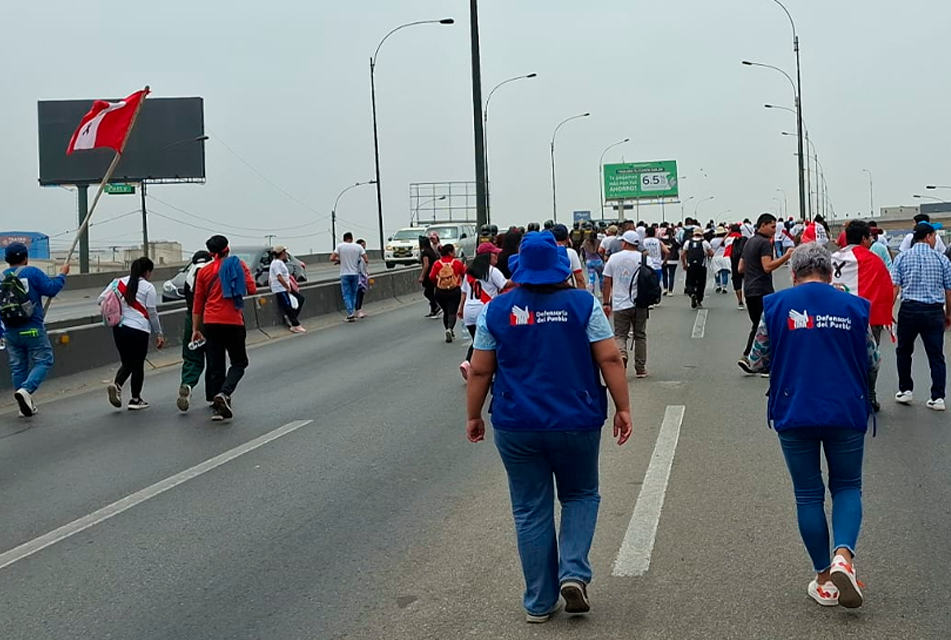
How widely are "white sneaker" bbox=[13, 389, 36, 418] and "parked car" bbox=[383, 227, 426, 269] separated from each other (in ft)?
116

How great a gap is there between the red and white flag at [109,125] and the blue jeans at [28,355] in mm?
3744

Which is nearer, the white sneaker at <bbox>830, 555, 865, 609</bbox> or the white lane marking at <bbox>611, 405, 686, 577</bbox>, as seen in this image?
the white sneaker at <bbox>830, 555, 865, 609</bbox>

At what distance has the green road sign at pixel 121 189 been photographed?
2783 inches

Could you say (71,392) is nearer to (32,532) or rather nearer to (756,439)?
(32,532)

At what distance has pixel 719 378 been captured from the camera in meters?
13.8

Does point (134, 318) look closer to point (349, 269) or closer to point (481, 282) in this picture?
point (481, 282)

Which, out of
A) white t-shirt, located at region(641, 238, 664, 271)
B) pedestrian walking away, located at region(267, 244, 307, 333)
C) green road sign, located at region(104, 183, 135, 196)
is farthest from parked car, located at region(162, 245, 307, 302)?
green road sign, located at region(104, 183, 135, 196)

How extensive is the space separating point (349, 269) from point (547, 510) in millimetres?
18517

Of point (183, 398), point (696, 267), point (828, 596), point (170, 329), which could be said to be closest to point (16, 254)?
point (183, 398)

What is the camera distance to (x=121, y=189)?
2835 inches

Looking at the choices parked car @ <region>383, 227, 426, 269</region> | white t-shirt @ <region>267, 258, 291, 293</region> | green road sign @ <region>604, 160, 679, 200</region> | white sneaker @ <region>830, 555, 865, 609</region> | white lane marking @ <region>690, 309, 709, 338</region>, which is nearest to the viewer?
white sneaker @ <region>830, 555, 865, 609</region>

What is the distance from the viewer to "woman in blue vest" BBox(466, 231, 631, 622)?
5.20 m

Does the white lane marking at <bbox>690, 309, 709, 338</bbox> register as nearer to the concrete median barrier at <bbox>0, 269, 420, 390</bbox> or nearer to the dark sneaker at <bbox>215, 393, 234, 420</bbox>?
the concrete median barrier at <bbox>0, 269, 420, 390</bbox>

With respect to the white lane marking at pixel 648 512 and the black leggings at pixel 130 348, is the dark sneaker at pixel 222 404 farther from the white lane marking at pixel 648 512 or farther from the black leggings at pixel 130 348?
the white lane marking at pixel 648 512
